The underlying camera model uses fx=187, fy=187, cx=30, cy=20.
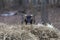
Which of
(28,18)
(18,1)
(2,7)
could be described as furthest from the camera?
(18,1)

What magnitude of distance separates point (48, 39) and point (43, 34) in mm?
201

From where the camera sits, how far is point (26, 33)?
4871 mm

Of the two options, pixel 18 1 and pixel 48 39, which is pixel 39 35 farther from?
pixel 18 1

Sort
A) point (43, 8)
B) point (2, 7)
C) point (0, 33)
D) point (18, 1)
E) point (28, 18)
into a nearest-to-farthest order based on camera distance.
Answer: point (0, 33), point (28, 18), point (43, 8), point (2, 7), point (18, 1)

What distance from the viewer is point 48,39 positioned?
532 centimetres

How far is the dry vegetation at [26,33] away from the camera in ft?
15.0

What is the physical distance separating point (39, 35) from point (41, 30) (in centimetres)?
21

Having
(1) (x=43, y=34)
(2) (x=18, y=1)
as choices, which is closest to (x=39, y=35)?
(1) (x=43, y=34)

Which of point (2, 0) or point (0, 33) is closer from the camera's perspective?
point (0, 33)

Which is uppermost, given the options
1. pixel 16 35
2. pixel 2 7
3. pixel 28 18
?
pixel 16 35

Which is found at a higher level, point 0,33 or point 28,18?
point 0,33

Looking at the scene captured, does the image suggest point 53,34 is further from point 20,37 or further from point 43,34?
point 20,37

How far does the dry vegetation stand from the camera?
457cm

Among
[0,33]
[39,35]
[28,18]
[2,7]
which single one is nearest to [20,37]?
[0,33]
